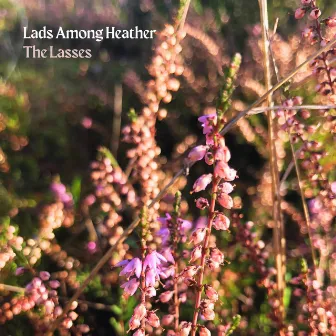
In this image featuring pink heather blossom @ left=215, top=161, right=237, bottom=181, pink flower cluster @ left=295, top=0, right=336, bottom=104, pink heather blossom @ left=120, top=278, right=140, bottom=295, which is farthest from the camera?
pink flower cluster @ left=295, top=0, right=336, bottom=104

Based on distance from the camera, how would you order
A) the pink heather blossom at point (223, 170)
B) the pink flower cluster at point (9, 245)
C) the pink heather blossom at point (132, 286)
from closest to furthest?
the pink heather blossom at point (223, 170), the pink heather blossom at point (132, 286), the pink flower cluster at point (9, 245)

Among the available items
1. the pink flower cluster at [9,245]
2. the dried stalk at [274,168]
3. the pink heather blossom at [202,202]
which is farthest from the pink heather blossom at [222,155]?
the pink flower cluster at [9,245]

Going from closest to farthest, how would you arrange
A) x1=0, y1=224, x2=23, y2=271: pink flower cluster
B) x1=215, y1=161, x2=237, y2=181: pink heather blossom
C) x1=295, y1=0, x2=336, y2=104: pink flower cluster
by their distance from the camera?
x1=215, y1=161, x2=237, y2=181: pink heather blossom < x1=295, y1=0, x2=336, y2=104: pink flower cluster < x1=0, y1=224, x2=23, y2=271: pink flower cluster

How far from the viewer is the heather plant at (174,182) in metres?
0.82

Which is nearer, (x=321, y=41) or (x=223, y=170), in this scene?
(x=223, y=170)

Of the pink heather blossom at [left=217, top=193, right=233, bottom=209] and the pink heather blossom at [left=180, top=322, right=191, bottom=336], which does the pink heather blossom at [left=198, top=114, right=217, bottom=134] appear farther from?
the pink heather blossom at [left=180, top=322, right=191, bottom=336]

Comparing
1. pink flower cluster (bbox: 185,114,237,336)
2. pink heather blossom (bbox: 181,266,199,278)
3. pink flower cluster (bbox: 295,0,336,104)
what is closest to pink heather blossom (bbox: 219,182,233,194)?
pink flower cluster (bbox: 185,114,237,336)

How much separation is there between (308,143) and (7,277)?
100cm

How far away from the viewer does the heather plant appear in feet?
2.71

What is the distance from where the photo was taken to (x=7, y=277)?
4.87 feet

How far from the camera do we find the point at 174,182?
2.43ft

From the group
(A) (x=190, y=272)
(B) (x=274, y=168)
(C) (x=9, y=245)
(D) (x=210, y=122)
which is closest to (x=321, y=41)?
(B) (x=274, y=168)

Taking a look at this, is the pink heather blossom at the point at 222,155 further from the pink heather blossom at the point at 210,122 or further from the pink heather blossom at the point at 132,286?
the pink heather blossom at the point at 132,286

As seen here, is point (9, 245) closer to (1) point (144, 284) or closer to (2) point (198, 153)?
(1) point (144, 284)
